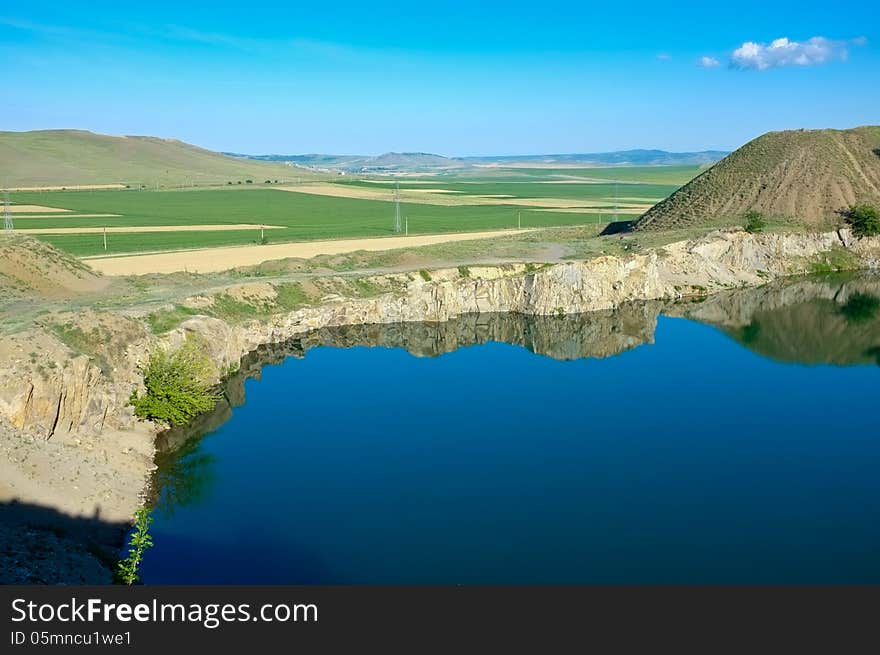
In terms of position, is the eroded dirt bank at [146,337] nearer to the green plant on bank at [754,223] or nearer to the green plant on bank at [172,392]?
the green plant on bank at [172,392]

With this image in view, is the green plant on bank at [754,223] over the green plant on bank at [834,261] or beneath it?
over

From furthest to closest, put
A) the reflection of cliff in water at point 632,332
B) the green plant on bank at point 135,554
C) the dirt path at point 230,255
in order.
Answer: the dirt path at point 230,255, the reflection of cliff in water at point 632,332, the green plant on bank at point 135,554

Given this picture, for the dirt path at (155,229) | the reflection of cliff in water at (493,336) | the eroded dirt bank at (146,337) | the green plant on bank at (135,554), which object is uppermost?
the dirt path at (155,229)

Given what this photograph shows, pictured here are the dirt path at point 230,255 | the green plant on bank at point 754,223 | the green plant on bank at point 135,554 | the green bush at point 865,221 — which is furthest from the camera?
the green bush at point 865,221

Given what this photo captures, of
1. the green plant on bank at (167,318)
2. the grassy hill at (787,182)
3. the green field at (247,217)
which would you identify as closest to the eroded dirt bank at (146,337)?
the green plant on bank at (167,318)

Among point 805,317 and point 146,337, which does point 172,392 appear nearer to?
point 146,337

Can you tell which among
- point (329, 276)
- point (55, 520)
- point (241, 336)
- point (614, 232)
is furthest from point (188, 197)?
point (55, 520)
